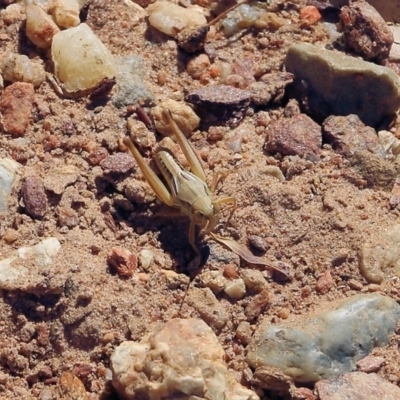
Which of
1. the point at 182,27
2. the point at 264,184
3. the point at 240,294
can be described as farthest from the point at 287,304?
the point at 182,27

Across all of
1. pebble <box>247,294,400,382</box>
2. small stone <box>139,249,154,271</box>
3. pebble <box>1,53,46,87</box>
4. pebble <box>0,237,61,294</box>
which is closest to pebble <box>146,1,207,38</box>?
pebble <box>1,53,46,87</box>

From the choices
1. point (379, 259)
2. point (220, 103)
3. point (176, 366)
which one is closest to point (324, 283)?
point (379, 259)

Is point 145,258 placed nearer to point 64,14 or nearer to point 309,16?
point 64,14

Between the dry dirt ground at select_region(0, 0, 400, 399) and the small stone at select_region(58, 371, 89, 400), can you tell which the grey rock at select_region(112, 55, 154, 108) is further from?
the small stone at select_region(58, 371, 89, 400)

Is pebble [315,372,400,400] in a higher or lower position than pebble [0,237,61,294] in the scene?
lower

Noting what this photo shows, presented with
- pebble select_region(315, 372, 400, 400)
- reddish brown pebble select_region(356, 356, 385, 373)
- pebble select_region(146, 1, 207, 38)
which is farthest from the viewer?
pebble select_region(146, 1, 207, 38)

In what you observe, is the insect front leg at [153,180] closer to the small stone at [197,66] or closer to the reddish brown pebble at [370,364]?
the small stone at [197,66]

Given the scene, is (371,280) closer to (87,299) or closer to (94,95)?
(87,299)
